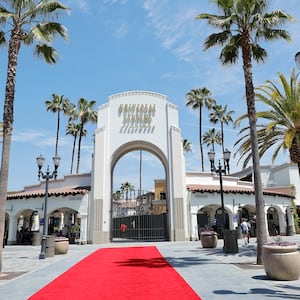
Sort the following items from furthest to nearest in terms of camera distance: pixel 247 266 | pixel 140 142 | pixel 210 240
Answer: pixel 140 142 < pixel 210 240 < pixel 247 266

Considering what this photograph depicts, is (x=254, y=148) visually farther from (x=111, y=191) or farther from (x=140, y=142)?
(x=111, y=191)

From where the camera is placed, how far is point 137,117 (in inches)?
1153

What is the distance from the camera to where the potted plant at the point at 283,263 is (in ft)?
28.8

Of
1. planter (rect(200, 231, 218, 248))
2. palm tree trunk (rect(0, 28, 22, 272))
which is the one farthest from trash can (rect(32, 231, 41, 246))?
palm tree trunk (rect(0, 28, 22, 272))

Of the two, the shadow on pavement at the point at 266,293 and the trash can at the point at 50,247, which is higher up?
the trash can at the point at 50,247

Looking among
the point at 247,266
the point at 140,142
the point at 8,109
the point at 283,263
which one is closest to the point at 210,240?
the point at 247,266

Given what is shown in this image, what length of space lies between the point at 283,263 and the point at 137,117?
22.1 metres

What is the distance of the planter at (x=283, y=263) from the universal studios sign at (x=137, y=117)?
20971 millimetres

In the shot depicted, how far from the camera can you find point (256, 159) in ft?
42.7

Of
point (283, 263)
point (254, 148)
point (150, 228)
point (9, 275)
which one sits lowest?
point (9, 275)

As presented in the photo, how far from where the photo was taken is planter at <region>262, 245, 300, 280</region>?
8766 millimetres

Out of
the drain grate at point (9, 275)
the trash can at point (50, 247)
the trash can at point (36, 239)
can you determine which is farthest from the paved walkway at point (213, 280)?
the trash can at point (36, 239)

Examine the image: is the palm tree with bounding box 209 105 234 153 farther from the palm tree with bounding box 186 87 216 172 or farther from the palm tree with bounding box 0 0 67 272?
the palm tree with bounding box 0 0 67 272

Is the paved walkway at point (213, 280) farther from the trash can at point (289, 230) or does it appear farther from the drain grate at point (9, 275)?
the trash can at point (289, 230)
